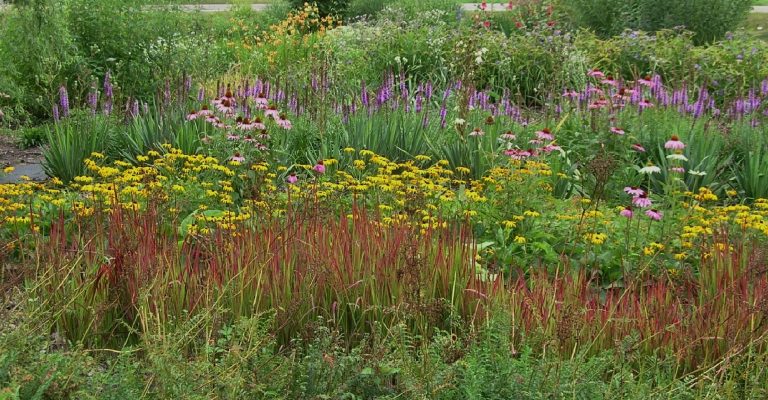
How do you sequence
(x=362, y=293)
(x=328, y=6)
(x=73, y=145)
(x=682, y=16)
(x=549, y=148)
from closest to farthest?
(x=362, y=293) → (x=549, y=148) → (x=73, y=145) → (x=682, y=16) → (x=328, y=6)

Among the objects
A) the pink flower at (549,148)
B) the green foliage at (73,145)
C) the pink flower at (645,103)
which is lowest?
the green foliage at (73,145)

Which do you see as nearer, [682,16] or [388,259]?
[388,259]

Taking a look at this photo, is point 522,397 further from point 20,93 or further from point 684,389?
point 20,93

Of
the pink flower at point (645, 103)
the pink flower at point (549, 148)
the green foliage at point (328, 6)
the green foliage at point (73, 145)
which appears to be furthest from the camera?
the green foliage at point (328, 6)

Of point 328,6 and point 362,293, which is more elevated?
point 362,293

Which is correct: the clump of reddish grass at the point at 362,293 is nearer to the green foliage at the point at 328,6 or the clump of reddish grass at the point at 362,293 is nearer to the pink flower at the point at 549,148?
the pink flower at the point at 549,148

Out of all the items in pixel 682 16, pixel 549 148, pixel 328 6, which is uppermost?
pixel 682 16

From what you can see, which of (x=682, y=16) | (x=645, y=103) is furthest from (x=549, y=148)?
(x=682, y=16)

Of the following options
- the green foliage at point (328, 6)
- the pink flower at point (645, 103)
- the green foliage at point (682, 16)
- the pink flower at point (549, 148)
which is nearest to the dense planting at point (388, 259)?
the pink flower at point (549, 148)

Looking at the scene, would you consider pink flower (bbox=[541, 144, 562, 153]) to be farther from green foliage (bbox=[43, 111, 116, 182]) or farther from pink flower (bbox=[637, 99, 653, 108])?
green foliage (bbox=[43, 111, 116, 182])

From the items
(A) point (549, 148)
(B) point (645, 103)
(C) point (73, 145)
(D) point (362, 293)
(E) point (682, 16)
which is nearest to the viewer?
(D) point (362, 293)

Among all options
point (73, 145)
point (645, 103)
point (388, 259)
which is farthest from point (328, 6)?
point (388, 259)

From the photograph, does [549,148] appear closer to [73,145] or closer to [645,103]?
[645,103]

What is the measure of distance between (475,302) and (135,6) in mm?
8103
